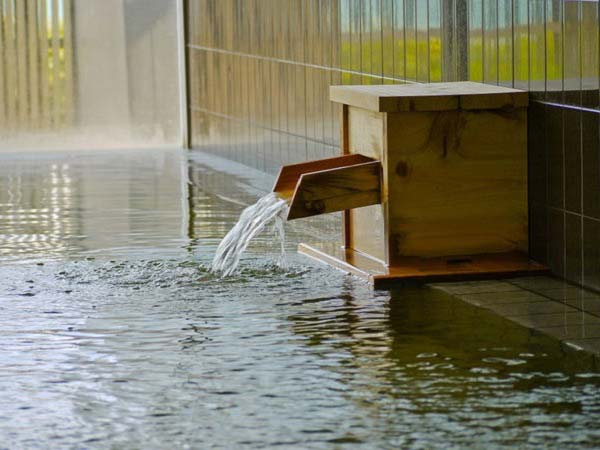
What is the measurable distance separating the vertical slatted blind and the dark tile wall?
1.49m

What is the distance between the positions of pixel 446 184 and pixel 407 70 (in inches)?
83.3

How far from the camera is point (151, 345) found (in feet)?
18.6

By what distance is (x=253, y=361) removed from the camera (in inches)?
210

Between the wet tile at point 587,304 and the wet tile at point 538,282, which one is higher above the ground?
the wet tile at point 538,282

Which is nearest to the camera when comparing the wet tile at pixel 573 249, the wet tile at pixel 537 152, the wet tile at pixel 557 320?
the wet tile at pixel 557 320

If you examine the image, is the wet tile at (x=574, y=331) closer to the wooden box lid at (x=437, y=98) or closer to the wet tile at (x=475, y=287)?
the wet tile at (x=475, y=287)

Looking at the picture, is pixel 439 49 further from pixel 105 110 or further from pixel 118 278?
pixel 105 110

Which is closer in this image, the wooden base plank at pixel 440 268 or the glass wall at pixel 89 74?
the wooden base plank at pixel 440 268

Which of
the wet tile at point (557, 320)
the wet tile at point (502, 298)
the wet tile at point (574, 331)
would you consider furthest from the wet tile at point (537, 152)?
the wet tile at point (574, 331)

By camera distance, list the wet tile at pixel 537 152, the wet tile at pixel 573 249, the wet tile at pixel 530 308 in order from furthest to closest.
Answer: the wet tile at pixel 537 152 → the wet tile at pixel 573 249 → the wet tile at pixel 530 308

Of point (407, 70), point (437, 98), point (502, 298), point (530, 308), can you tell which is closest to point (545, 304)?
point (530, 308)

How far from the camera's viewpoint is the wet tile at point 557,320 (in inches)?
234

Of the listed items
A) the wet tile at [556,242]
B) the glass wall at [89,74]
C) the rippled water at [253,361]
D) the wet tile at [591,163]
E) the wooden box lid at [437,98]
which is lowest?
the rippled water at [253,361]

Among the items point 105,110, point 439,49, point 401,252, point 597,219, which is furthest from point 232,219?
point 105,110
